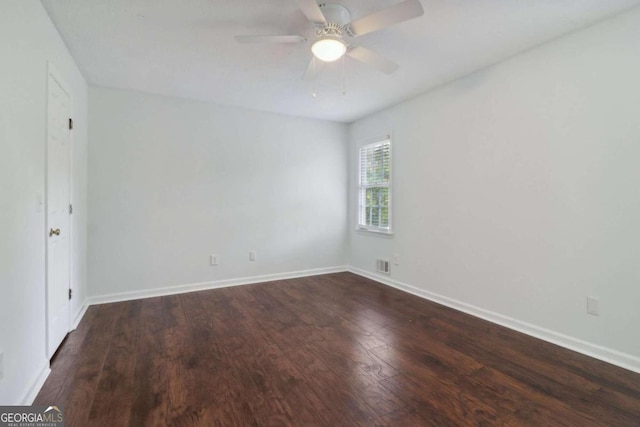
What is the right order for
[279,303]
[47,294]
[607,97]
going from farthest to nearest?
[279,303], [607,97], [47,294]

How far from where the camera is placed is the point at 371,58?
2299 mm

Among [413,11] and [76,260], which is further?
[76,260]

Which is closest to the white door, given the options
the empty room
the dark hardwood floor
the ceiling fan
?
the empty room

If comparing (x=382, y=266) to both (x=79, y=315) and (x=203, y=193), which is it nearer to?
(x=203, y=193)

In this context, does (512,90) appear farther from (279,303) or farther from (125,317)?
(125,317)

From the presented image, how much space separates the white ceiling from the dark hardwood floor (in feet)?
8.38

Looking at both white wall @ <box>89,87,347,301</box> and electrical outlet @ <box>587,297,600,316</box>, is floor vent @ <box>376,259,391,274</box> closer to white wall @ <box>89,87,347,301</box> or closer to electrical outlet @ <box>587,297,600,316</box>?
white wall @ <box>89,87,347,301</box>

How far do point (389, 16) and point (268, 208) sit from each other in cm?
317

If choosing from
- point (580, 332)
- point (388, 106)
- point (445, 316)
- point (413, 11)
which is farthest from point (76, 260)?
point (580, 332)

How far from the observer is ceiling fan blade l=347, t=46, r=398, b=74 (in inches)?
87.1

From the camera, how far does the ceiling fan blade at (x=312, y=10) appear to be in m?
1.71

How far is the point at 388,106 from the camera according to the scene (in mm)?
4180

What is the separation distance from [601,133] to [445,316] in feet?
6.79

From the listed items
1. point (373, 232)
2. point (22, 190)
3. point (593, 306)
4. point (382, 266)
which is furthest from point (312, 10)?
point (382, 266)
